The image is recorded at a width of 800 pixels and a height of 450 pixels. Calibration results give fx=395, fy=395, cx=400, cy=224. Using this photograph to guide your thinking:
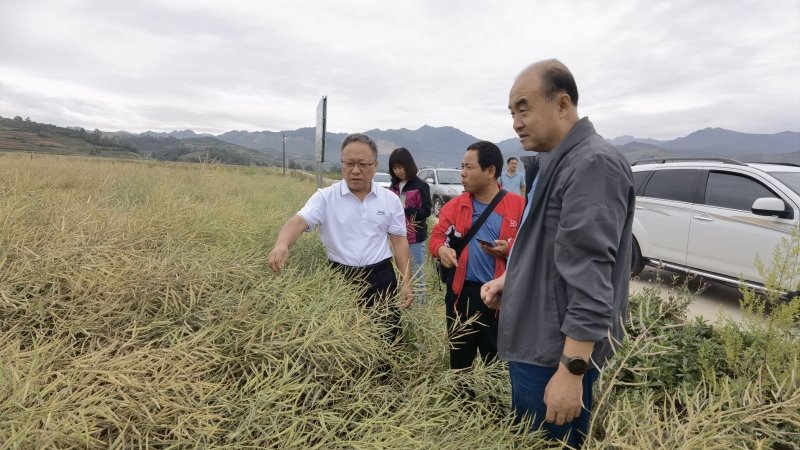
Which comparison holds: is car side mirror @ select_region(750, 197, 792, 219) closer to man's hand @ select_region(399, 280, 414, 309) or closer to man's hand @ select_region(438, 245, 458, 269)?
man's hand @ select_region(438, 245, 458, 269)

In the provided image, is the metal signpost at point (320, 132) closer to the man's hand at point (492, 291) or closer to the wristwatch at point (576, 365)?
the man's hand at point (492, 291)

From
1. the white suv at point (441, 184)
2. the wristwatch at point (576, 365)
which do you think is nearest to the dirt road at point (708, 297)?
the wristwatch at point (576, 365)

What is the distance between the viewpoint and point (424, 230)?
13.0 ft

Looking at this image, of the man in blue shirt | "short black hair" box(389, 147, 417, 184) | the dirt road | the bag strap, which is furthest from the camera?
the man in blue shirt

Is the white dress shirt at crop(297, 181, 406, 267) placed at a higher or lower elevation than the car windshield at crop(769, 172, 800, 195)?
lower

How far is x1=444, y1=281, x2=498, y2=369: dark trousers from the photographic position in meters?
2.09

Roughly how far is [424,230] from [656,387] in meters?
2.23

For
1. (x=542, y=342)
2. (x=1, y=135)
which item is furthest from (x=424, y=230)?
(x=1, y=135)

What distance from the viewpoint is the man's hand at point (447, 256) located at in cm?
225

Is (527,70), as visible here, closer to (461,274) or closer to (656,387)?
(461,274)

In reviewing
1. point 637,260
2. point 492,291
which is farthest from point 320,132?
point 637,260

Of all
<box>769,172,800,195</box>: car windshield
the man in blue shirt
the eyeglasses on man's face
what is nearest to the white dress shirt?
the eyeglasses on man's face

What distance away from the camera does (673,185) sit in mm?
5195

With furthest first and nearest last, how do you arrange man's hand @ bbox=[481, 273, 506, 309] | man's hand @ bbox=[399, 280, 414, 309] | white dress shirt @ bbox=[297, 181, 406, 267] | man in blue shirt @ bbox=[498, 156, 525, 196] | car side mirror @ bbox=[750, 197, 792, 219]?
1. man in blue shirt @ bbox=[498, 156, 525, 196]
2. car side mirror @ bbox=[750, 197, 792, 219]
3. white dress shirt @ bbox=[297, 181, 406, 267]
4. man's hand @ bbox=[399, 280, 414, 309]
5. man's hand @ bbox=[481, 273, 506, 309]
